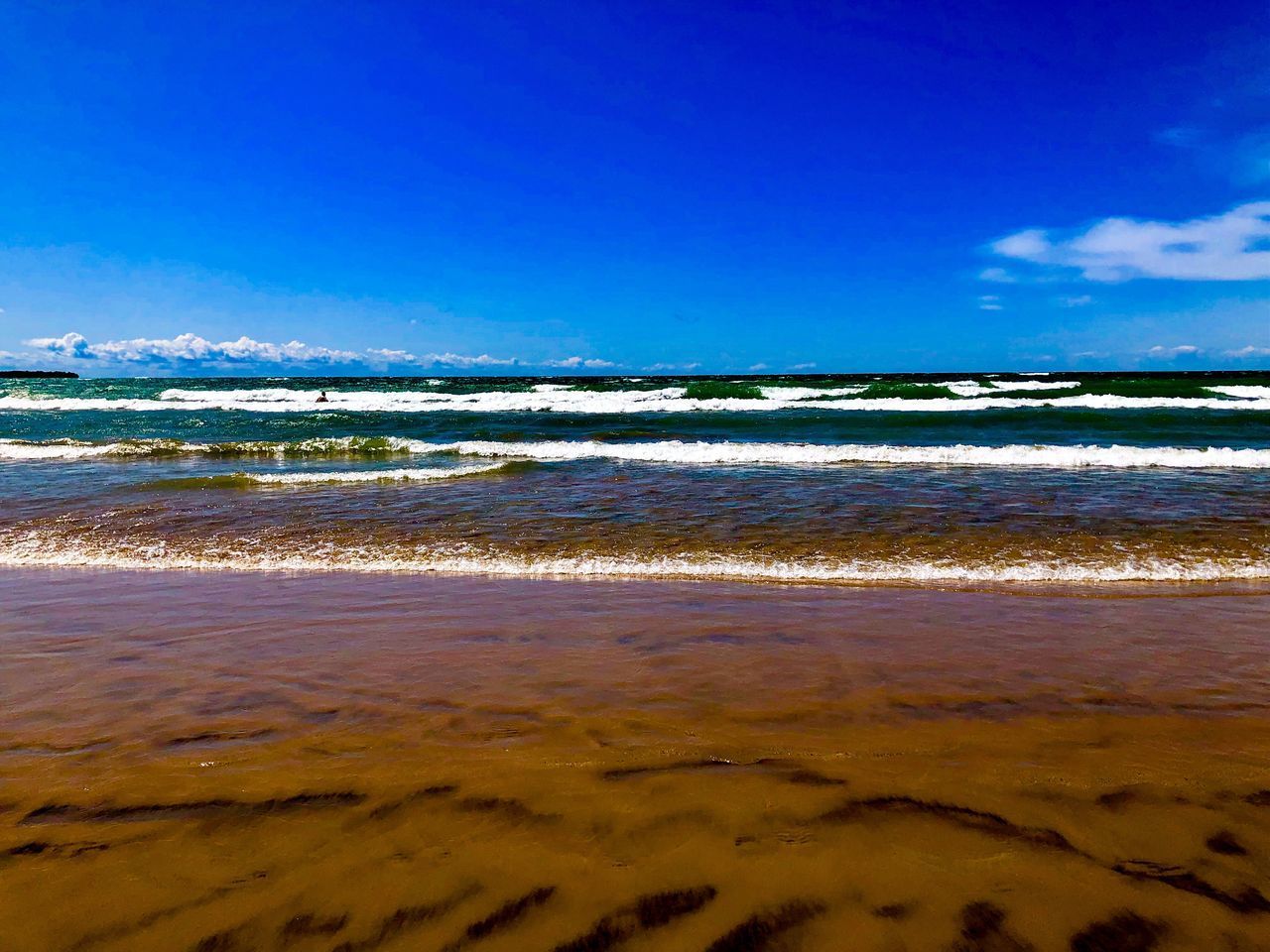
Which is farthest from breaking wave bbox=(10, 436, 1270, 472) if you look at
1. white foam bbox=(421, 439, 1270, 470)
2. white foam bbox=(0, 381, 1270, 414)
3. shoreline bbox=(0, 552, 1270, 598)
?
white foam bbox=(0, 381, 1270, 414)

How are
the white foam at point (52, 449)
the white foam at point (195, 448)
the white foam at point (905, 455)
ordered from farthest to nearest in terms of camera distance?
the white foam at point (195, 448) → the white foam at point (52, 449) → the white foam at point (905, 455)

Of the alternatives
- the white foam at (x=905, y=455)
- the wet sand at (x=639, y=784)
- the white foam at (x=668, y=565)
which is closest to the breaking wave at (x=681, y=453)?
the white foam at (x=905, y=455)

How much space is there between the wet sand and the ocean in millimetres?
1943

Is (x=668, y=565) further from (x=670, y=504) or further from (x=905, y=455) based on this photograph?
(x=905, y=455)

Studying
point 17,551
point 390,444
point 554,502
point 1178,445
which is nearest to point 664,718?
point 554,502

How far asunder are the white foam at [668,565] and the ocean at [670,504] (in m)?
0.03

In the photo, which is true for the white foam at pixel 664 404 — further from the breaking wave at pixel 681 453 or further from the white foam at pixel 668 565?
the white foam at pixel 668 565

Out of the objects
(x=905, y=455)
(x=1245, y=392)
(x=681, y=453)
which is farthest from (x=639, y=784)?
(x=1245, y=392)

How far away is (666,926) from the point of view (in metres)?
2.02

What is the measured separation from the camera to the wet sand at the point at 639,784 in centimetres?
207

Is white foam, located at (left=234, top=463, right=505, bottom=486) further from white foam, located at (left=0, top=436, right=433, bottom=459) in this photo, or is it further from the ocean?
white foam, located at (left=0, top=436, right=433, bottom=459)

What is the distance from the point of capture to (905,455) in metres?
15.2

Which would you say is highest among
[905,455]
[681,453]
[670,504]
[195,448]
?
[905,455]

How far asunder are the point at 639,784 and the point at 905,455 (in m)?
13.8
